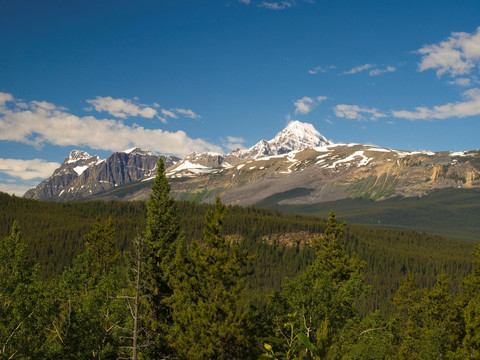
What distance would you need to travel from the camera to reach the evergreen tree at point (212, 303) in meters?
31.5

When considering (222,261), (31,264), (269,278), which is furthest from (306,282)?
(269,278)

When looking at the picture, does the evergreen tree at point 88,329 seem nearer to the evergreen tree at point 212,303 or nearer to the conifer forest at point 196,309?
the conifer forest at point 196,309

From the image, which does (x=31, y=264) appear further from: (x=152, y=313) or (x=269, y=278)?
(x=269, y=278)

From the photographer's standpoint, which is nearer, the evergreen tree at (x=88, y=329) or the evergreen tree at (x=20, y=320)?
the evergreen tree at (x=20, y=320)

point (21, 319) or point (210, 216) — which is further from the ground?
point (210, 216)

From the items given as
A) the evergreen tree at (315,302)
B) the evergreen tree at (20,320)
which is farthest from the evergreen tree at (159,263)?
the evergreen tree at (315,302)

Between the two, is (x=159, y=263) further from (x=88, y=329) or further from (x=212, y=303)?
(x=212, y=303)

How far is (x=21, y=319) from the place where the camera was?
3066 cm

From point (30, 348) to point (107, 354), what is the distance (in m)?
6.70

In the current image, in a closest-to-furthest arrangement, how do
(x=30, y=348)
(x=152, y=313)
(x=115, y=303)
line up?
(x=30, y=348), (x=152, y=313), (x=115, y=303)

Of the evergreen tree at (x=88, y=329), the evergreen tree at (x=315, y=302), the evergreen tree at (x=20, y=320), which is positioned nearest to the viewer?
the evergreen tree at (x=20, y=320)

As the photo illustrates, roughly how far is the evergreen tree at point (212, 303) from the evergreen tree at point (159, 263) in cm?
227

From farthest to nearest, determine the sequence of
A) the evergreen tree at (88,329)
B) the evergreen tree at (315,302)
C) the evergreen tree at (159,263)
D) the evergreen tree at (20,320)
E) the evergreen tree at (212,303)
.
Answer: the evergreen tree at (315,302)
the evergreen tree at (159,263)
the evergreen tree at (88,329)
the evergreen tree at (212,303)
the evergreen tree at (20,320)

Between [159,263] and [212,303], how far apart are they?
11508mm
